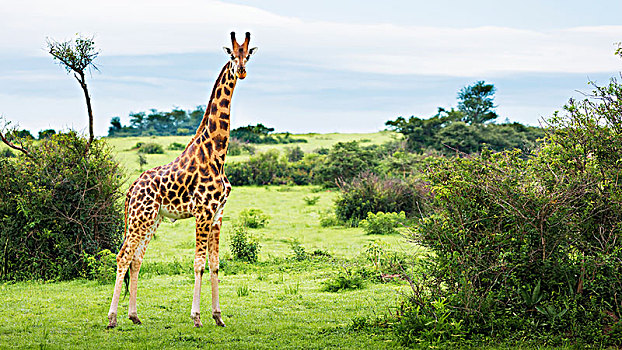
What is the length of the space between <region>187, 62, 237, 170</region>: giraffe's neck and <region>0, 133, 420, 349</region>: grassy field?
2706mm

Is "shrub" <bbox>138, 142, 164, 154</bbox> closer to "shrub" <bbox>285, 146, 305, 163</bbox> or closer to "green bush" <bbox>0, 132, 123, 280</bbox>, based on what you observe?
"shrub" <bbox>285, 146, 305, 163</bbox>

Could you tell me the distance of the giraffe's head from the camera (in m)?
9.27

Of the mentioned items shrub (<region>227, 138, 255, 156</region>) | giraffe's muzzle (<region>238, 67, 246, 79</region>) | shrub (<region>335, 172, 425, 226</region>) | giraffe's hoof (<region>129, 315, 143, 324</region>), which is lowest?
giraffe's hoof (<region>129, 315, 143, 324</region>)

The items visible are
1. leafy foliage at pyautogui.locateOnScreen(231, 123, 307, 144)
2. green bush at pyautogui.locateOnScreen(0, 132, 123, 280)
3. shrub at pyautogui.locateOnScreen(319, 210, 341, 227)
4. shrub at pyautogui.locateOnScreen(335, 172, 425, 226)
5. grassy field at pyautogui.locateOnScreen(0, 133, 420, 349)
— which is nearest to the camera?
grassy field at pyautogui.locateOnScreen(0, 133, 420, 349)

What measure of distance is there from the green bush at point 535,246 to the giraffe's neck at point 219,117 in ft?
11.0

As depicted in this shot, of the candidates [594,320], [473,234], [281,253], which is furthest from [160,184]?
[281,253]

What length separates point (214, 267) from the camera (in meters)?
9.30

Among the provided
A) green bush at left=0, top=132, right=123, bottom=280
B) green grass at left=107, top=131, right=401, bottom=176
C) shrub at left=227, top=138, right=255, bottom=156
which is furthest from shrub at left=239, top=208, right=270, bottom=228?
shrub at left=227, top=138, right=255, bottom=156

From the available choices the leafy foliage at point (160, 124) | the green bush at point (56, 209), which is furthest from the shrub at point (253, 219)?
the leafy foliage at point (160, 124)

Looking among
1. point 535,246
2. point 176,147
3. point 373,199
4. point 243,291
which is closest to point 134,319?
point 243,291

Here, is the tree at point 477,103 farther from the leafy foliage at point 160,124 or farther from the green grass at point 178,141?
the leafy foliage at point 160,124

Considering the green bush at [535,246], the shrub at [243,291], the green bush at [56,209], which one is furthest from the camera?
the green bush at [56,209]

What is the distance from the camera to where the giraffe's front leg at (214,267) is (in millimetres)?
9297

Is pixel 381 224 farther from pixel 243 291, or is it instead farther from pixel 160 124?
pixel 160 124
